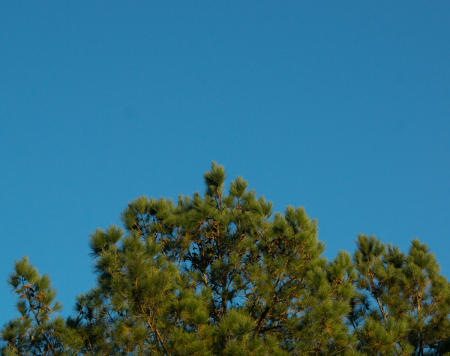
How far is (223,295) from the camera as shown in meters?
7.54

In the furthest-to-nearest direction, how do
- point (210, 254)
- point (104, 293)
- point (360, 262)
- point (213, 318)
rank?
point (360, 262), point (210, 254), point (213, 318), point (104, 293)

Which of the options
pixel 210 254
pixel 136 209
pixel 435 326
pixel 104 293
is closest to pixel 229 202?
pixel 210 254

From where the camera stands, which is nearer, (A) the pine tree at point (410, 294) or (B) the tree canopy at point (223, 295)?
(B) the tree canopy at point (223, 295)

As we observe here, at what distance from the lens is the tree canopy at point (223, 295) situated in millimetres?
6070

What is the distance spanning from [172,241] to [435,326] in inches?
164

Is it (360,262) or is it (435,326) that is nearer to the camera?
(435,326)

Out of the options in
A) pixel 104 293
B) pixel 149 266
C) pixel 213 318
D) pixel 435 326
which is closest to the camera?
pixel 149 266

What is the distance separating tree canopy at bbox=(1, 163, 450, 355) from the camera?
6070 mm

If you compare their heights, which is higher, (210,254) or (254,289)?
(210,254)

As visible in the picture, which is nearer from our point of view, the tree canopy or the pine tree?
the tree canopy

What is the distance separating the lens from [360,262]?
9.55 metres

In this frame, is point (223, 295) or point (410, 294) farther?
point (410, 294)

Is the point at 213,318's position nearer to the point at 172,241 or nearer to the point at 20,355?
the point at 172,241

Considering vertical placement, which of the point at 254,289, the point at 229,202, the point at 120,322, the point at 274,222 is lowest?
the point at 120,322
